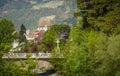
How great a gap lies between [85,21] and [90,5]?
195cm

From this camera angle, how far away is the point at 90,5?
166 feet

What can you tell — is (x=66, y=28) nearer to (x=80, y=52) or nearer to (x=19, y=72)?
(x=80, y=52)

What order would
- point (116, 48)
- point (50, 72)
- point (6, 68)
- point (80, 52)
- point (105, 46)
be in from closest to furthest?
point (6, 68) < point (116, 48) < point (105, 46) < point (80, 52) < point (50, 72)

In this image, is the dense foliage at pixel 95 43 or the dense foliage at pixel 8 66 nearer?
the dense foliage at pixel 8 66

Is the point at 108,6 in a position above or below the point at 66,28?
above

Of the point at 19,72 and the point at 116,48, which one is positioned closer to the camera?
the point at 19,72

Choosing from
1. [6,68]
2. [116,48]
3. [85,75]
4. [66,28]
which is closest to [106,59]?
[116,48]

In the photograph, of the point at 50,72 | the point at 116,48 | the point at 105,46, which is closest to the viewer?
the point at 116,48

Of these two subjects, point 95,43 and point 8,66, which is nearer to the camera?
point 8,66

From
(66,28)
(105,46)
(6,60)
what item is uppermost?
(6,60)

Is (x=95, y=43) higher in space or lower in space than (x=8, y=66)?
lower

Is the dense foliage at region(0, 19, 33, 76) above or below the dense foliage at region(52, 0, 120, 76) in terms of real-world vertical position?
above

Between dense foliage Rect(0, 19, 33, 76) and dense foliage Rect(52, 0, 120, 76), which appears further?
dense foliage Rect(52, 0, 120, 76)

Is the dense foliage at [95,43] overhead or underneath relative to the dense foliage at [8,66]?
underneath
